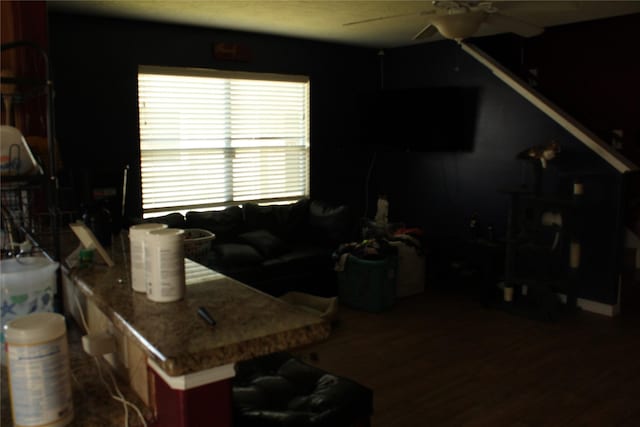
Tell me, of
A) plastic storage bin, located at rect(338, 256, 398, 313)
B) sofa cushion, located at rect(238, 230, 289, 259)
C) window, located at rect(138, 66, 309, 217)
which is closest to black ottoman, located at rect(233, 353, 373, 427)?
plastic storage bin, located at rect(338, 256, 398, 313)

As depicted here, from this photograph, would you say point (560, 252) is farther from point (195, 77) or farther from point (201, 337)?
point (201, 337)

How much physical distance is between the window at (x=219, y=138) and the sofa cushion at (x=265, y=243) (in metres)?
0.59

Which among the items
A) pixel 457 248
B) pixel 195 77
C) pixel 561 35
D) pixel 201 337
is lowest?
pixel 457 248

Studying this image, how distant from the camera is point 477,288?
5574 mm

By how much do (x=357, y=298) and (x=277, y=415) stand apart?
3.16 m

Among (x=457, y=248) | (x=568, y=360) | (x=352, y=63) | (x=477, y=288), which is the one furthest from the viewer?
(x=352, y=63)

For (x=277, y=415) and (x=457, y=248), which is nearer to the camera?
(x=277, y=415)

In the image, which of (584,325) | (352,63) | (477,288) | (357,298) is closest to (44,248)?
(357,298)

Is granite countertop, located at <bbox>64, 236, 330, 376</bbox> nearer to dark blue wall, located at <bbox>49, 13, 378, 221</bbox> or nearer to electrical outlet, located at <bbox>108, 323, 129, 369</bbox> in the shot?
electrical outlet, located at <bbox>108, 323, 129, 369</bbox>

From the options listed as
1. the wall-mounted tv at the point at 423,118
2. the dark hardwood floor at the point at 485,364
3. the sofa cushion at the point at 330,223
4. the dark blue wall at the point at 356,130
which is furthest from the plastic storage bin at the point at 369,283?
the wall-mounted tv at the point at 423,118

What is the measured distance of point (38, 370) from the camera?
1.09 meters

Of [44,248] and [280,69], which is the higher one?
[280,69]

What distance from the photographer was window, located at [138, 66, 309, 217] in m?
5.07

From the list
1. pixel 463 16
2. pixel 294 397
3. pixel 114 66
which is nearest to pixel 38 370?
pixel 294 397
